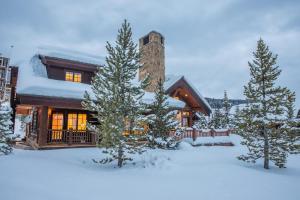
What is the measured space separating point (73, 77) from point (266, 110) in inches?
560

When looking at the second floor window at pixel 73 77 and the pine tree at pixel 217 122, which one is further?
the pine tree at pixel 217 122

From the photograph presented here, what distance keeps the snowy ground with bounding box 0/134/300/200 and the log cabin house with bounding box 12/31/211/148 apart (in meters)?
4.39

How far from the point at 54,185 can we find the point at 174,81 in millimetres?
16870

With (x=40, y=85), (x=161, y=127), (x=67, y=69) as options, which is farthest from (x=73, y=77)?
(x=161, y=127)

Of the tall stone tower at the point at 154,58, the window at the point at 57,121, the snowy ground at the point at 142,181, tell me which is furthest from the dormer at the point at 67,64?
the snowy ground at the point at 142,181

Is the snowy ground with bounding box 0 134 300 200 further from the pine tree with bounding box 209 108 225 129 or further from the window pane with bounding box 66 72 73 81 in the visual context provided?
the pine tree with bounding box 209 108 225 129

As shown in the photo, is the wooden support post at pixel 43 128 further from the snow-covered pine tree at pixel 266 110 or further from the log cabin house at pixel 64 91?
the snow-covered pine tree at pixel 266 110

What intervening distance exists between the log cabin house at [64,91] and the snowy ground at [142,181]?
14.4 feet

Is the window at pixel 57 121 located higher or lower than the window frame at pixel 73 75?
lower

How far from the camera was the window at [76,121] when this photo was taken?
18.4 m

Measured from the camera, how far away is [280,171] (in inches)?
476

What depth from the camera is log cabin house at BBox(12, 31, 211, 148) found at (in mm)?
14164

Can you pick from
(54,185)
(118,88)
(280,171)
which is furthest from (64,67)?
(280,171)

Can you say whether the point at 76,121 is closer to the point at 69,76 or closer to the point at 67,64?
the point at 69,76
